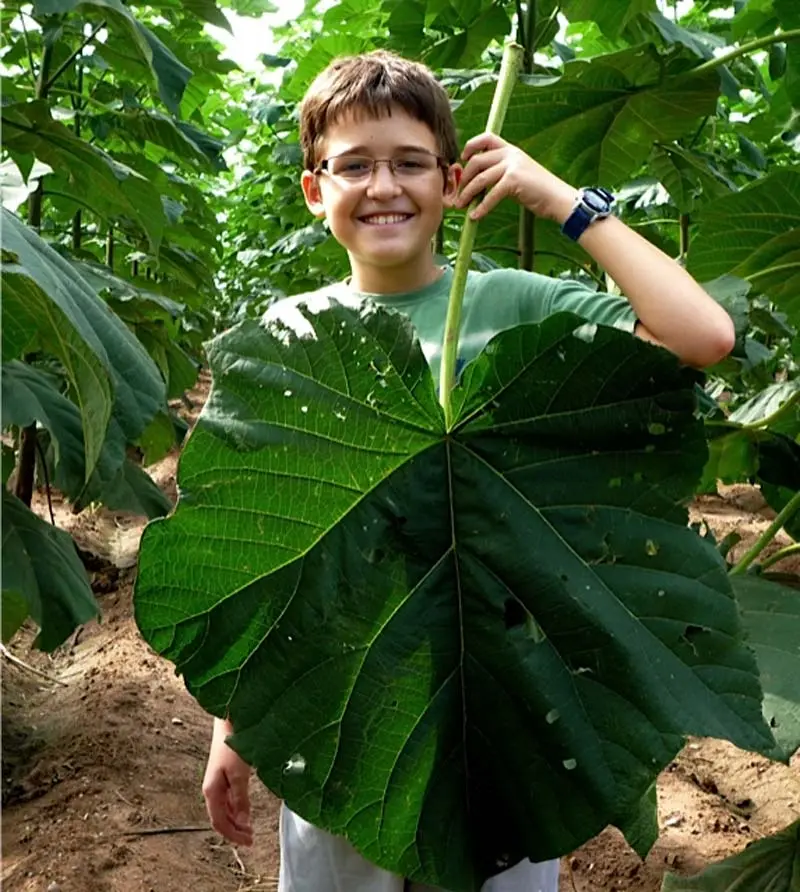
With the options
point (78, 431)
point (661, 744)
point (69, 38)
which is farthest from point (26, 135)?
point (661, 744)

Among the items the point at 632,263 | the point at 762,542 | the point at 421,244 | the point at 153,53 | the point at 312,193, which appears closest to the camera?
the point at 632,263

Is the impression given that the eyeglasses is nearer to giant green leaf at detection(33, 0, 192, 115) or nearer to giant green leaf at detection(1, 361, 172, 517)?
giant green leaf at detection(1, 361, 172, 517)

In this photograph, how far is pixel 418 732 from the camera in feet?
2.69

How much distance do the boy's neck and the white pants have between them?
2.03ft

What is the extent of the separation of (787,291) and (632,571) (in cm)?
103

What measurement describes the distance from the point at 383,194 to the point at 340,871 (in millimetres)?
795

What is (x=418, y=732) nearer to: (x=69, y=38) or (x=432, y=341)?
(x=432, y=341)

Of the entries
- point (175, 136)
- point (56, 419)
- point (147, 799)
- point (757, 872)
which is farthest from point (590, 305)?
point (175, 136)

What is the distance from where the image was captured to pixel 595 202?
37.2 inches

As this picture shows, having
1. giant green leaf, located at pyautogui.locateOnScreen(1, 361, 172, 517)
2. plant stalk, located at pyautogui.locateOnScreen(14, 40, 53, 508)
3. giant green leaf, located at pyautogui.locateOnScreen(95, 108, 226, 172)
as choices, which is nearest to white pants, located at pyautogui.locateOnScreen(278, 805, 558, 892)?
giant green leaf, located at pyautogui.locateOnScreen(1, 361, 172, 517)

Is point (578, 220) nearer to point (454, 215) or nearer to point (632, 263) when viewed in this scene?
point (632, 263)

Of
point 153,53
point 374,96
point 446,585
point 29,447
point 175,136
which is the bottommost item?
point 446,585

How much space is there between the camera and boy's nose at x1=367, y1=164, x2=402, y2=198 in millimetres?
1065

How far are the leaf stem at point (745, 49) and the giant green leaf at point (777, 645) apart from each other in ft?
2.43
